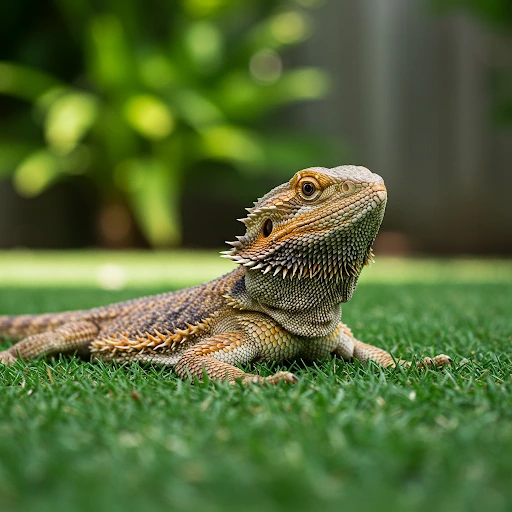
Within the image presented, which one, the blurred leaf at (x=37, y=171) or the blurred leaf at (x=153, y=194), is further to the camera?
the blurred leaf at (x=37, y=171)

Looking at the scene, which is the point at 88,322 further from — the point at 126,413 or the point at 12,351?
the point at 126,413

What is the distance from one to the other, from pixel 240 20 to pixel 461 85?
495 cm

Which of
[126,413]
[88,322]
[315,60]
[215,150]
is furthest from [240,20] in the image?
[126,413]

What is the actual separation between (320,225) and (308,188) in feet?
0.56

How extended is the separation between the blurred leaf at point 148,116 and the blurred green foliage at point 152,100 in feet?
0.07

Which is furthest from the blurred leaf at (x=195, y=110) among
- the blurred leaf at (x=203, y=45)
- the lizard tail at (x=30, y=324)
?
the lizard tail at (x=30, y=324)

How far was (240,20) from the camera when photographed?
14.1m

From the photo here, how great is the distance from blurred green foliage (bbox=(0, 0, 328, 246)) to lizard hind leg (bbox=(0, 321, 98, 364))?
8.64 m

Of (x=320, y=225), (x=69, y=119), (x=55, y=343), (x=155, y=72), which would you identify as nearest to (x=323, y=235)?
(x=320, y=225)

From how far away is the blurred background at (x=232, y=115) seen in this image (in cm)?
1193

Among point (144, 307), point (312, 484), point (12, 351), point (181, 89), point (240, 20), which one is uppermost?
point (240, 20)

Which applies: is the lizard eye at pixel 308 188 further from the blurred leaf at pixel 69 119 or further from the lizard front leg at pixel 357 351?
the blurred leaf at pixel 69 119

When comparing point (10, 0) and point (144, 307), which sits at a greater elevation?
point (10, 0)

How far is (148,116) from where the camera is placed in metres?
11.9
